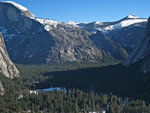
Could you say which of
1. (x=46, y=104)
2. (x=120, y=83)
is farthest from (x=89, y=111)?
(x=120, y=83)

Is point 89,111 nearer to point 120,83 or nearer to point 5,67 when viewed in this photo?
point 120,83

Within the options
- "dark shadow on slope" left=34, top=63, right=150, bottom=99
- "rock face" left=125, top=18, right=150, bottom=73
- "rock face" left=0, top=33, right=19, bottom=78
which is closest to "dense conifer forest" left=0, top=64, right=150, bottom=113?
"dark shadow on slope" left=34, top=63, right=150, bottom=99

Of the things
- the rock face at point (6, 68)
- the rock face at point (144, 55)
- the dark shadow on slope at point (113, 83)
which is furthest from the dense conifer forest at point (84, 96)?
the rock face at point (6, 68)

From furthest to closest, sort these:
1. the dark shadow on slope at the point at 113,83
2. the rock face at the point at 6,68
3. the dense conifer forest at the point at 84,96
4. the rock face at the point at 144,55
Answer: the rock face at the point at 6,68 < the rock face at the point at 144,55 < the dark shadow on slope at the point at 113,83 < the dense conifer forest at the point at 84,96

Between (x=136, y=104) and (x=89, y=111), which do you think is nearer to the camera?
(x=89, y=111)

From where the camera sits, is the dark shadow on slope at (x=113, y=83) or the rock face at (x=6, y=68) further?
the rock face at (x=6, y=68)

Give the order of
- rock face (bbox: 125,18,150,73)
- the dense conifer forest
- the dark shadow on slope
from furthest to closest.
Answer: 1. rock face (bbox: 125,18,150,73)
2. the dark shadow on slope
3. the dense conifer forest

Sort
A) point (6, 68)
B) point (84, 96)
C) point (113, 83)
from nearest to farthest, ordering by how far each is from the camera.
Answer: point (84, 96)
point (113, 83)
point (6, 68)

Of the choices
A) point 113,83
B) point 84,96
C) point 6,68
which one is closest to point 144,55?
point 113,83

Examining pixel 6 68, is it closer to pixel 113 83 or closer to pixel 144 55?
pixel 113 83

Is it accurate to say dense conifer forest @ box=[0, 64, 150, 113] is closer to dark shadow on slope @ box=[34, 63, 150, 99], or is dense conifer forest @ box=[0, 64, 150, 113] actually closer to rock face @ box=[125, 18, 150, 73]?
dark shadow on slope @ box=[34, 63, 150, 99]

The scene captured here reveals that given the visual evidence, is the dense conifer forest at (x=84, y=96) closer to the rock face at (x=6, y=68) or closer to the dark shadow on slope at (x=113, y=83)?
the dark shadow on slope at (x=113, y=83)
